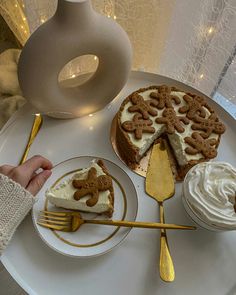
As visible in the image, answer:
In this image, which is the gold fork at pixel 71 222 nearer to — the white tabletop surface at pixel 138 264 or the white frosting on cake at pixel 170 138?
the white tabletop surface at pixel 138 264

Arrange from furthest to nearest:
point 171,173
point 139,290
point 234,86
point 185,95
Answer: point 234,86 → point 185,95 → point 171,173 → point 139,290

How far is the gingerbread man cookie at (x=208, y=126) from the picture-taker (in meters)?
0.75

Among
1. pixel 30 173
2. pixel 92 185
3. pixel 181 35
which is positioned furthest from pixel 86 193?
pixel 181 35

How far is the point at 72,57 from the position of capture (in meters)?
0.67

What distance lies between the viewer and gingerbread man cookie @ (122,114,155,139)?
744mm

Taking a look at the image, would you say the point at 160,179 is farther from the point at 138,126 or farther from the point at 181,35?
the point at 181,35

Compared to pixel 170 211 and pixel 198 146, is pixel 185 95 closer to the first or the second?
pixel 198 146

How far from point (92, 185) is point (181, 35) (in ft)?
1.56

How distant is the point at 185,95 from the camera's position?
31.7 inches

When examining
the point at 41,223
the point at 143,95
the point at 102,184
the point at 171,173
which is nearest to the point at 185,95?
the point at 143,95

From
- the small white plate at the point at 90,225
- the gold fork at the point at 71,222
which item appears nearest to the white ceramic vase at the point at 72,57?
the small white plate at the point at 90,225

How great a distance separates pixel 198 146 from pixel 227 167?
4.2 inches

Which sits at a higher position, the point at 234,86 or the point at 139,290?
the point at 234,86

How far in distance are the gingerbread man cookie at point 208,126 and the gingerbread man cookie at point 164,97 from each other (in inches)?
2.7
